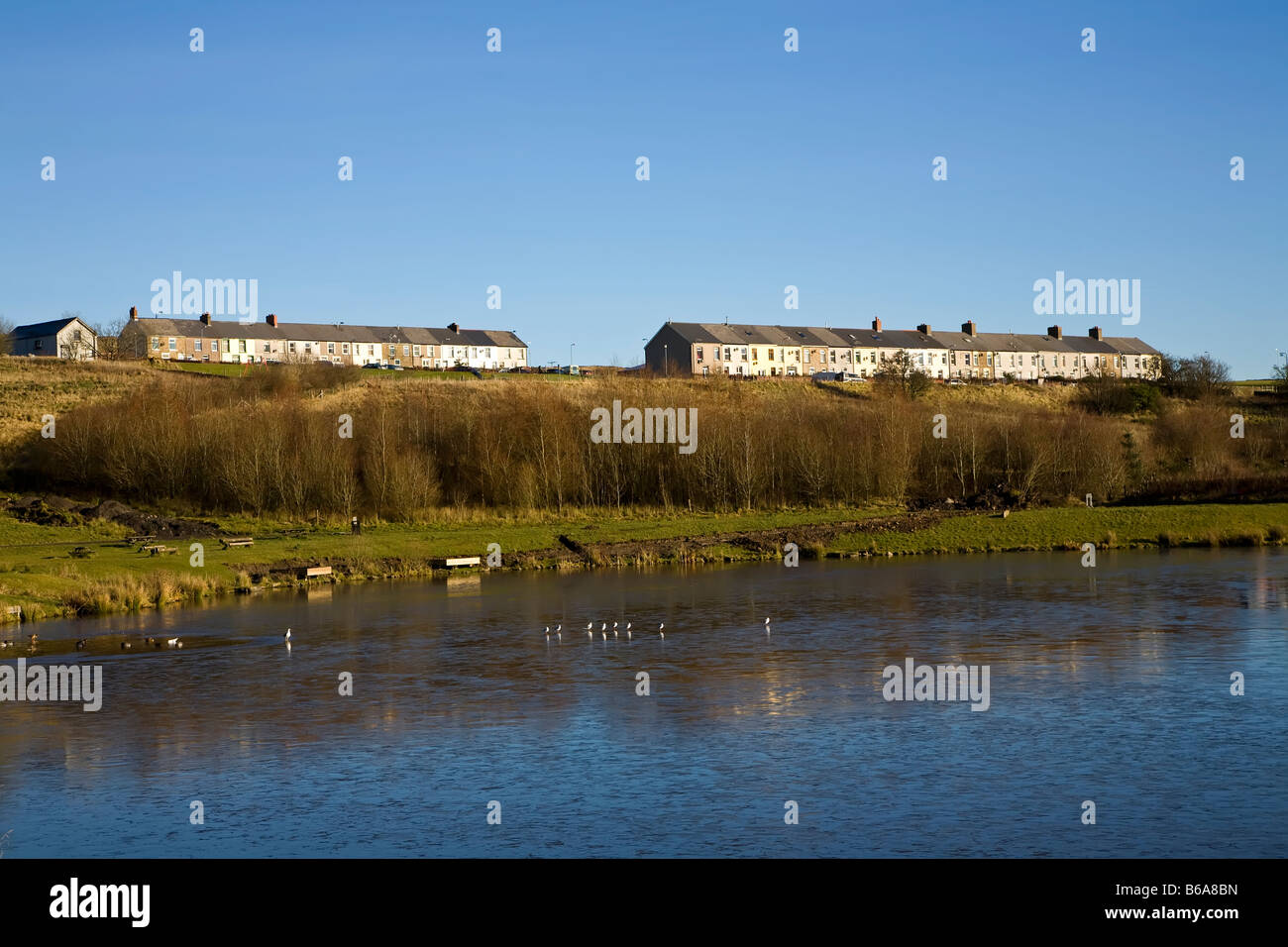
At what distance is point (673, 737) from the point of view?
22.9 m

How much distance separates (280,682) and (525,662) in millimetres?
6158

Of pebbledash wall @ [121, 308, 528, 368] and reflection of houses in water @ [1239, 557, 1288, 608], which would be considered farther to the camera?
pebbledash wall @ [121, 308, 528, 368]

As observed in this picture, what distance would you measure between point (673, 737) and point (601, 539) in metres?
41.0

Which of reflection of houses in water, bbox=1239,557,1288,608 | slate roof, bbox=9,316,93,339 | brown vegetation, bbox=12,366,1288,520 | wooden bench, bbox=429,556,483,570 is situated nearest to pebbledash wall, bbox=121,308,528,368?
slate roof, bbox=9,316,93,339

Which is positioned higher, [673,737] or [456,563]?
[456,563]

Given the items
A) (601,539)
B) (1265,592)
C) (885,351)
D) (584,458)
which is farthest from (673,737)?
(885,351)

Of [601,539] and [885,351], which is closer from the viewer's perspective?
[601,539]

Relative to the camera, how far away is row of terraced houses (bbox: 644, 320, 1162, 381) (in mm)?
154500

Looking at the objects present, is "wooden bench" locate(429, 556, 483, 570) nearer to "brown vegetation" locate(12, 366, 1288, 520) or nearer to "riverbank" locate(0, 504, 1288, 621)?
"riverbank" locate(0, 504, 1288, 621)

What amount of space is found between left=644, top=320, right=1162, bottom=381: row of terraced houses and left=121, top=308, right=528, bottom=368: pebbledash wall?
24637mm

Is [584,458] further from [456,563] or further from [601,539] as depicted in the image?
[456,563]
